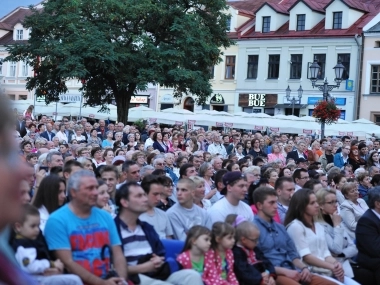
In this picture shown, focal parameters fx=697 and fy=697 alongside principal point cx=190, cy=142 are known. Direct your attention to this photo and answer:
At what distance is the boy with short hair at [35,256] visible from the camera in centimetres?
520

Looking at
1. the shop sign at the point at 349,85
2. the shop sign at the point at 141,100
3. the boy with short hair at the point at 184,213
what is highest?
the shop sign at the point at 349,85

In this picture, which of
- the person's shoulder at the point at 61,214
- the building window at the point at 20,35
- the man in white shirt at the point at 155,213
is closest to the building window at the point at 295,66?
the building window at the point at 20,35

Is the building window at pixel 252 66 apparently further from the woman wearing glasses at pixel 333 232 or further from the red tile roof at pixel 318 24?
the woman wearing glasses at pixel 333 232

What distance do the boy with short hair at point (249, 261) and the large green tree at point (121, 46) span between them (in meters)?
25.3

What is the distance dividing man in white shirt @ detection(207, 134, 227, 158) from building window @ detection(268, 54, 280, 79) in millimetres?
30105

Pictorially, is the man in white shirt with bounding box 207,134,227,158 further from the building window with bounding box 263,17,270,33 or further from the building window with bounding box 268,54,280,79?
the building window with bounding box 263,17,270,33

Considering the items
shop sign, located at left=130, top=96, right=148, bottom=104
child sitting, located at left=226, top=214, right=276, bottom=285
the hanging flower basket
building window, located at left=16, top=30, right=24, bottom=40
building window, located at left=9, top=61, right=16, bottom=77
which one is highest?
building window, located at left=16, top=30, right=24, bottom=40

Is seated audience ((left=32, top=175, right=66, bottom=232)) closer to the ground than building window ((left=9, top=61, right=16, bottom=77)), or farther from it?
closer to the ground

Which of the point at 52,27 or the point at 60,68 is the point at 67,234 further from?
the point at 52,27

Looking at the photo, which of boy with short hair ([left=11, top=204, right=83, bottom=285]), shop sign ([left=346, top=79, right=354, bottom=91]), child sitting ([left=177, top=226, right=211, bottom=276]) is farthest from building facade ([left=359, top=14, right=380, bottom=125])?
boy with short hair ([left=11, top=204, right=83, bottom=285])

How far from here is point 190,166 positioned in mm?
10242

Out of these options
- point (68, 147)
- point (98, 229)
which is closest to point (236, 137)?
point (68, 147)

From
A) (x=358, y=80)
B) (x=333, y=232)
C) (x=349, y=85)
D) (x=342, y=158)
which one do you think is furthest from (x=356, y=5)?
(x=333, y=232)

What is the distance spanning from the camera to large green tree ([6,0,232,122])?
32188mm
